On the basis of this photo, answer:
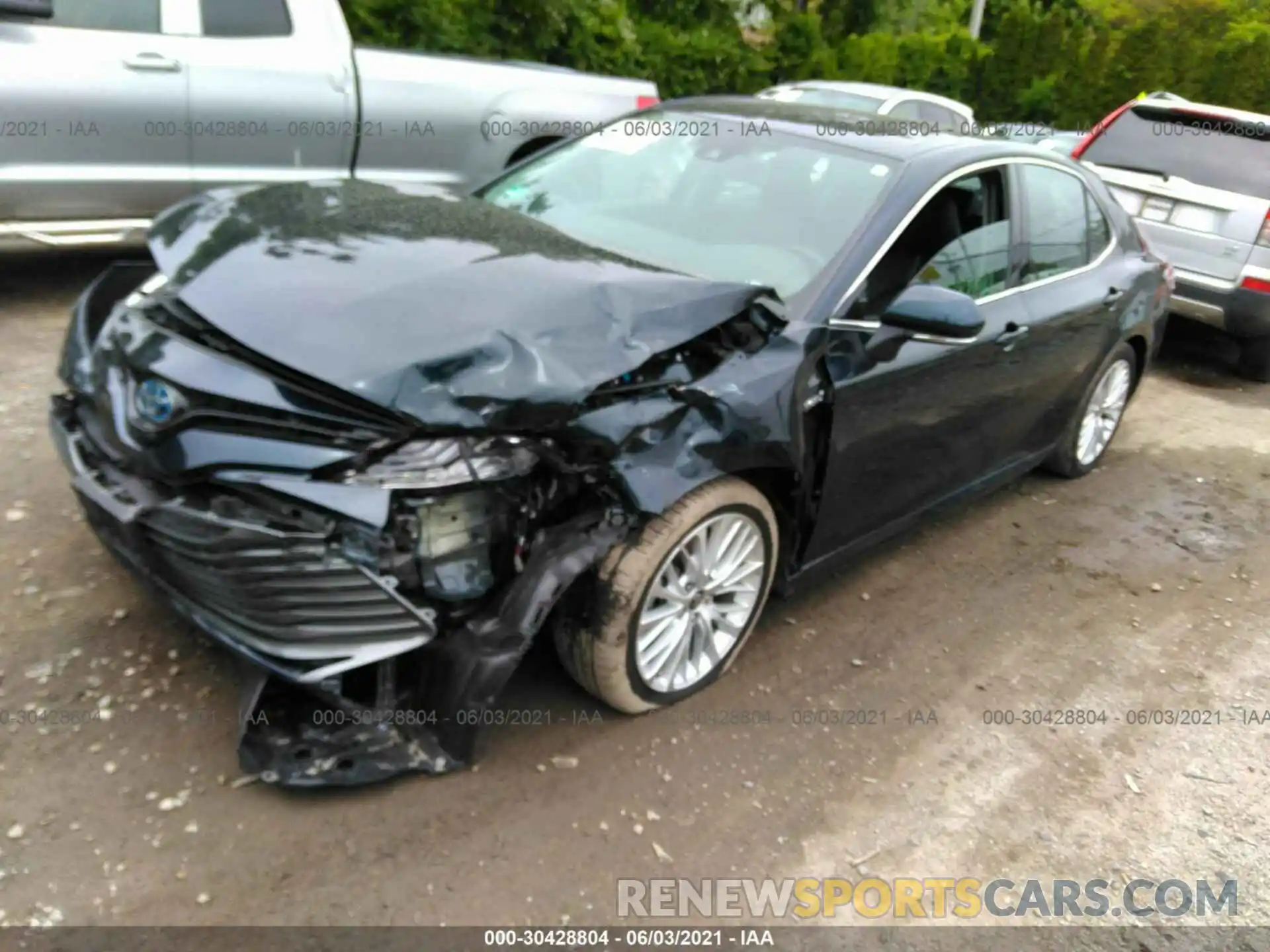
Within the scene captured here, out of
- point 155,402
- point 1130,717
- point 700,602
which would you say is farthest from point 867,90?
point 155,402

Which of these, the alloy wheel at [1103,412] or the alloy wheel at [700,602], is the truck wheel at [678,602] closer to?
the alloy wheel at [700,602]

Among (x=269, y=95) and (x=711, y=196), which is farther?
(x=269, y=95)

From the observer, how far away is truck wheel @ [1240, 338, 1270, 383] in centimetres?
725

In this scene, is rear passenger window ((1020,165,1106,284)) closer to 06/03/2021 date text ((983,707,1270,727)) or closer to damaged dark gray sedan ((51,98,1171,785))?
damaged dark gray sedan ((51,98,1171,785))

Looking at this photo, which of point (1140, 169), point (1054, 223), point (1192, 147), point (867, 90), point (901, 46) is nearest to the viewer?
point (1054, 223)

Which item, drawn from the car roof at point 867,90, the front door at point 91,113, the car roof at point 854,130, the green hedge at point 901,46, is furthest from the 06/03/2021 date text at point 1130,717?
the car roof at point 867,90

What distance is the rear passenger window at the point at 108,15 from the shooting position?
5.09 metres

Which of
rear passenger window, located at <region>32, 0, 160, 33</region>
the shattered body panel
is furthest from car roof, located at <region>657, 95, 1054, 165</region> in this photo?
rear passenger window, located at <region>32, 0, 160, 33</region>

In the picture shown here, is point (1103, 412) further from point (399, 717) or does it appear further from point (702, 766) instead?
point (399, 717)

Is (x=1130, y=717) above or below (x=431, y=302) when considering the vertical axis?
below

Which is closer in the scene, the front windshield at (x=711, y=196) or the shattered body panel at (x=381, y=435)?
the shattered body panel at (x=381, y=435)

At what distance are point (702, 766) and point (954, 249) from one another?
2017 millimetres

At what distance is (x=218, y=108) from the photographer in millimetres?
5547

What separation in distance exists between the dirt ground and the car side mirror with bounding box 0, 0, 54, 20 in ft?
5.98
